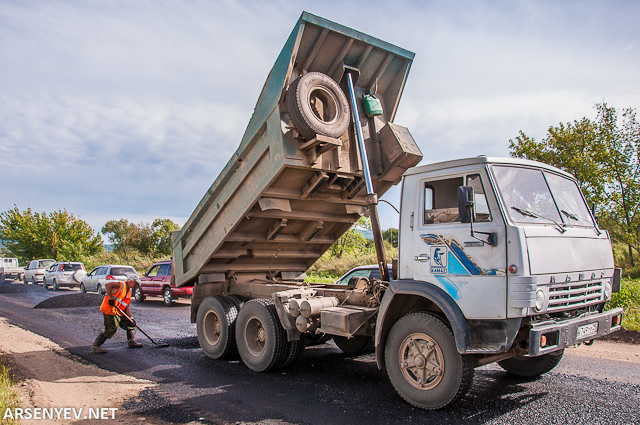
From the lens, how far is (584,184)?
14.9 metres

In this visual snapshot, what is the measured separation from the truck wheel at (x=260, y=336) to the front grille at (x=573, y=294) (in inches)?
130

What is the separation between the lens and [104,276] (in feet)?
63.6

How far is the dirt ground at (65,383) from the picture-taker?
4629 mm

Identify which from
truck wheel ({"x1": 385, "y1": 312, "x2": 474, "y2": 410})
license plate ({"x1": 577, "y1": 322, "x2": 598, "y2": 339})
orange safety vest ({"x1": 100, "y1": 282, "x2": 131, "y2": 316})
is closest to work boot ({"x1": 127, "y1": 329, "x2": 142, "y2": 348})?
orange safety vest ({"x1": 100, "y1": 282, "x2": 131, "y2": 316})

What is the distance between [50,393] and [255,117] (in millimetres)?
4142

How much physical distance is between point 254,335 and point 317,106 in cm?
332

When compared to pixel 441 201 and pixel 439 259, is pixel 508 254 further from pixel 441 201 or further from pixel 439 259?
pixel 441 201

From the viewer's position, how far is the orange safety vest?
773 cm

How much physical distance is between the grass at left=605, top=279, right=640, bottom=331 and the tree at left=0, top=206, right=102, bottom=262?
4205 cm

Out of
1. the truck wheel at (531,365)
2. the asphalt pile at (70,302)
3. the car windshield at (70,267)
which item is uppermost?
the car windshield at (70,267)

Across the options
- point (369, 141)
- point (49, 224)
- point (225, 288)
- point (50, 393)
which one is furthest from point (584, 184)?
point (49, 224)

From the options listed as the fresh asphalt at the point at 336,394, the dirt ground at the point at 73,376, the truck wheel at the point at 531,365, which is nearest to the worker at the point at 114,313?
the fresh asphalt at the point at 336,394

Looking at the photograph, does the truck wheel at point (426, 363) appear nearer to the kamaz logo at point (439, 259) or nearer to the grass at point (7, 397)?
the kamaz logo at point (439, 259)

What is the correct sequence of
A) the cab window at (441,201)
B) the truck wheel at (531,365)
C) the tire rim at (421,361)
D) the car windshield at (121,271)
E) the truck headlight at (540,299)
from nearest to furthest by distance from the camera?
the truck headlight at (540,299) < the tire rim at (421,361) < the cab window at (441,201) < the truck wheel at (531,365) < the car windshield at (121,271)
